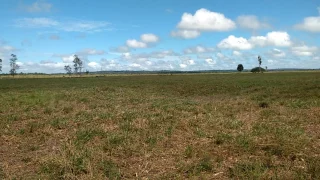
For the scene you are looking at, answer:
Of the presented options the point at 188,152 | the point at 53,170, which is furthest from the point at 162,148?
the point at 53,170

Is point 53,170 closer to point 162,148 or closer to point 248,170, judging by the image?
point 162,148

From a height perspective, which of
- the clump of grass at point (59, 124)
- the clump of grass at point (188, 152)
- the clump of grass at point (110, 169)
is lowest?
the clump of grass at point (110, 169)

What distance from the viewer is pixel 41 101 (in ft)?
64.4

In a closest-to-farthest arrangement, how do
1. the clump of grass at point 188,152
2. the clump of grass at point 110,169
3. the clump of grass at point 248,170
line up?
the clump of grass at point 248,170 → the clump of grass at point 110,169 → the clump of grass at point 188,152

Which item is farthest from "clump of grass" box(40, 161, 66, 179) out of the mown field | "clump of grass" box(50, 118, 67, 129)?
"clump of grass" box(50, 118, 67, 129)

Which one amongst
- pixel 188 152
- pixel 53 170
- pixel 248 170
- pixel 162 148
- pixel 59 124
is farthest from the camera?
pixel 59 124

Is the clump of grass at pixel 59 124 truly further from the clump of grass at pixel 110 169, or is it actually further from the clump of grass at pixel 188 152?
the clump of grass at pixel 188 152

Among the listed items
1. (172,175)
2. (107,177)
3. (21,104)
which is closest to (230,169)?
(172,175)

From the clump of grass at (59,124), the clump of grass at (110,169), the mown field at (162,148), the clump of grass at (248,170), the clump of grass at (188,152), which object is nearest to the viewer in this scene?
the clump of grass at (248,170)

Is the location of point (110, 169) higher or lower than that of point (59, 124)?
lower

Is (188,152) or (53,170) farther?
(188,152)

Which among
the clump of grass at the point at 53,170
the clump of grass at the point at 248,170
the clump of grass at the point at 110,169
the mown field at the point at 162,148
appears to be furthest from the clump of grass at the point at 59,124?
the clump of grass at the point at 248,170

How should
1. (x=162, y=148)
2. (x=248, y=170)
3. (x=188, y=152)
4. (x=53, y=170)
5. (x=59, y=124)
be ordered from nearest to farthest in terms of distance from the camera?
(x=248, y=170), (x=53, y=170), (x=188, y=152), (x=162, y=148), (x=59, y=124)

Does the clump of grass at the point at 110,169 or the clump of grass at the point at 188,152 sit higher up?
the clump of grass at the point at 188,152
